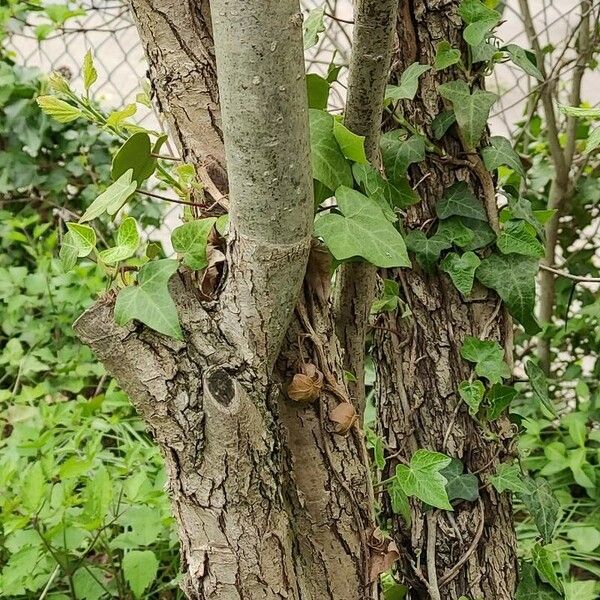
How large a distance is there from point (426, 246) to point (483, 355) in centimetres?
17

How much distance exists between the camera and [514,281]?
1040 millimetres

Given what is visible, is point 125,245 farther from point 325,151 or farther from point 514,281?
point 514,281

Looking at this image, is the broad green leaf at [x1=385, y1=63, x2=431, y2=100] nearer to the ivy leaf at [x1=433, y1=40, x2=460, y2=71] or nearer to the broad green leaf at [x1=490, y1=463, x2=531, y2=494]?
the ivy leaf at [x1=433, y1=40, x2=460, y2=71]

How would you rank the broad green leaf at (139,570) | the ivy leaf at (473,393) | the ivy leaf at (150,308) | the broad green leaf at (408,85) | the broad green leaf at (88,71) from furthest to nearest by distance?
the broad green leaf at (139,570)
the ivy leaf at (473,393)
the broad green leaf at (408,85)
the broad green leaf at (88,71)
the ivy leaf at (150,308)

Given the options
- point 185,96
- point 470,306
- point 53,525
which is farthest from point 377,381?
point 53,525

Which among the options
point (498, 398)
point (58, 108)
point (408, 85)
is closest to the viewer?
point (58, 108)

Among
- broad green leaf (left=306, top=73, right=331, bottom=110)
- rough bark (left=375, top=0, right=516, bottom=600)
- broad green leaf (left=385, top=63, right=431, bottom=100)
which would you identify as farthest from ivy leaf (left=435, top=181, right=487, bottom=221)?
broad green leaf (left=306, top=73, right=331, bottom=110)

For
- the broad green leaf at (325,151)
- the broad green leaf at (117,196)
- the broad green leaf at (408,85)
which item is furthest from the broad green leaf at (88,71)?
the broad green leaf at (408,85)

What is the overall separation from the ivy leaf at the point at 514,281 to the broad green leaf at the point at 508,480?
0.64 ft

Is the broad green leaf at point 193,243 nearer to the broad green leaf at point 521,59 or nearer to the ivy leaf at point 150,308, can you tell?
the ivy leaf at point 150,308

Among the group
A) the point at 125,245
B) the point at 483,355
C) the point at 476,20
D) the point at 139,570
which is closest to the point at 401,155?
the point at 476,20

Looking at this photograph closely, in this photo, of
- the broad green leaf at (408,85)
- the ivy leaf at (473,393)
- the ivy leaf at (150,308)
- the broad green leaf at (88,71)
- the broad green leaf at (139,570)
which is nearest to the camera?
the ivy leaf at (150,308)

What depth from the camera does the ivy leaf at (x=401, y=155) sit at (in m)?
0.99

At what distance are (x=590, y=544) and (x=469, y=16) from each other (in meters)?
1.12
